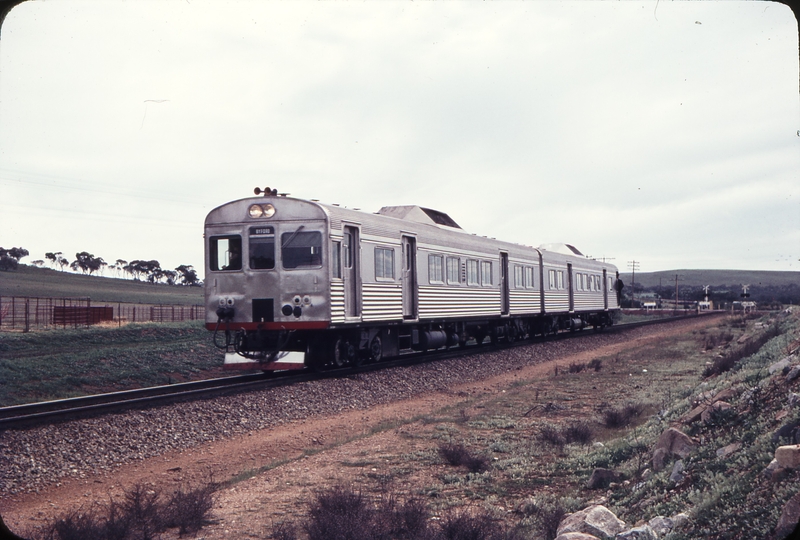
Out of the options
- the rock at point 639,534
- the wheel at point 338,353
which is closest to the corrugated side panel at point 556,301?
the wheel at point 338,353

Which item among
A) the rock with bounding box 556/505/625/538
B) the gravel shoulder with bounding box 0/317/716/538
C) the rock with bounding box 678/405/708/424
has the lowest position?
the gravel shoulder with bounding box 0/317/716/538

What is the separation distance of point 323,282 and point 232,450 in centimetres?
507

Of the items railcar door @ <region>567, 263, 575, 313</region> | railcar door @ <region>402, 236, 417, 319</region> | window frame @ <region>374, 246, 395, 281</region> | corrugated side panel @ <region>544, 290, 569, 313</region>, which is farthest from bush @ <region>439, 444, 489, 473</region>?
Answer: railcar door @ <region>567, 263, 575, 313</region>

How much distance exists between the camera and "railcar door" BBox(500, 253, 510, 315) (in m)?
24.2

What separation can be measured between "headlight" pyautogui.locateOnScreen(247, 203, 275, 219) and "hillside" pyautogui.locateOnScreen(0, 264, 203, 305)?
6782 cm

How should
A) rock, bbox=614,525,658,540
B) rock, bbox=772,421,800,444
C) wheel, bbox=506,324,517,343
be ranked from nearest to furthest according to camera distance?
rock, bbox=614,525,658,540 → rock, bbox=772,421,800,444 → wheel, bbox=506,324,517,343

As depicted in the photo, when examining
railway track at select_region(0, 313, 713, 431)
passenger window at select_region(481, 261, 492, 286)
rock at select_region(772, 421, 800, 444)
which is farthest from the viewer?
passenger window at select_region(481, 261, 492, 286)

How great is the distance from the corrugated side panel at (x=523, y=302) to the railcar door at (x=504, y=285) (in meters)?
0.22

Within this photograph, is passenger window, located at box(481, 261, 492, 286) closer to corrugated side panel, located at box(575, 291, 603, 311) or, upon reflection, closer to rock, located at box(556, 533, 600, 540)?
corrugated side panel, located at box(575, 291, 603, 311)

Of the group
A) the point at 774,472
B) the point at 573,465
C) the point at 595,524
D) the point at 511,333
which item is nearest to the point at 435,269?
the point at 511,333

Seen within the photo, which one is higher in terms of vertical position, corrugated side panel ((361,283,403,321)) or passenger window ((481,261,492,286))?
passenger window ((481,261,492,286))

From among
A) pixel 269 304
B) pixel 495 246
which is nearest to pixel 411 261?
pixel 269 304

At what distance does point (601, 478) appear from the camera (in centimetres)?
680

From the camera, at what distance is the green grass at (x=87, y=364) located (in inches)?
653
